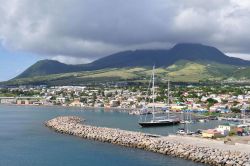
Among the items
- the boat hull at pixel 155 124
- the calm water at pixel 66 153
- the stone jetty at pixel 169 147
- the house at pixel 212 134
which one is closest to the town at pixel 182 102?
the house at pixel 212 134

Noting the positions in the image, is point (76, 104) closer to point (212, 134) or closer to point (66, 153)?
point (212, 134)

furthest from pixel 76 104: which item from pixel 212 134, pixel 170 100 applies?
pixel 212 134

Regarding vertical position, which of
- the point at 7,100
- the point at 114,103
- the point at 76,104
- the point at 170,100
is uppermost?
the point at 170,100

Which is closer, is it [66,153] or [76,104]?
[66,153]

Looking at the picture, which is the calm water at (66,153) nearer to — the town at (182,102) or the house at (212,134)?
the house at (212,134)

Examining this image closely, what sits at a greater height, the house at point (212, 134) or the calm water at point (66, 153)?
the house at point (212, 134)

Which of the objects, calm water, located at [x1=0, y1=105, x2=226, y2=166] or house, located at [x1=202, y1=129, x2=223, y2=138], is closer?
calm water, located at [x1=0, y1=105, x2=226, y2=166]

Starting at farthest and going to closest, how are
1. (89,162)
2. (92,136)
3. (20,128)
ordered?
(20,128)
(92,136)
(89,162)

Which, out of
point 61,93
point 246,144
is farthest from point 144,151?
point 61,93

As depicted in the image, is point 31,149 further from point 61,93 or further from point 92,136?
point 61,93

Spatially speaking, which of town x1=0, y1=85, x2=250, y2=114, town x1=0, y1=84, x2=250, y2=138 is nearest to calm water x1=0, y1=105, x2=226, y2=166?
town x1=0, y1=84, x2=250, y2=138

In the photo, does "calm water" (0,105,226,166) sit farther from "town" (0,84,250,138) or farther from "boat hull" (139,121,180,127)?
"boat hull" (139,121,180,127)
